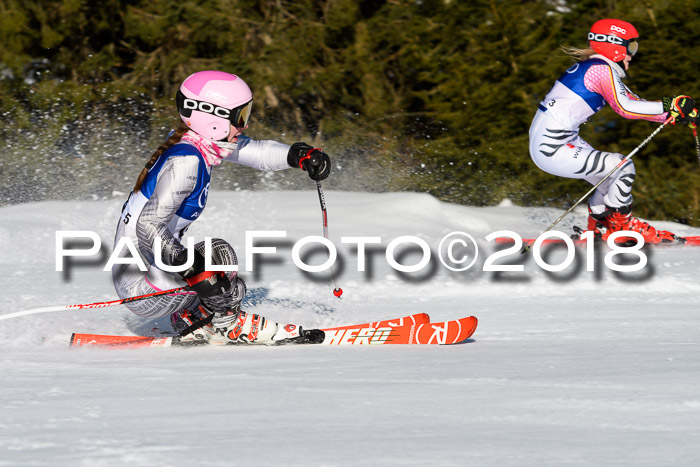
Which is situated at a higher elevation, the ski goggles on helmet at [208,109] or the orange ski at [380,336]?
the ski goggles on helmet at [208,109]

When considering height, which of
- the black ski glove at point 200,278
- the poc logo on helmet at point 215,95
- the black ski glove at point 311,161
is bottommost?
the black ski glove at point 200,278

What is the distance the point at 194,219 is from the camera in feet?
12.6

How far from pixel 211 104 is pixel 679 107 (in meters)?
3.66

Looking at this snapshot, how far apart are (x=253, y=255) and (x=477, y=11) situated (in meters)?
5.48

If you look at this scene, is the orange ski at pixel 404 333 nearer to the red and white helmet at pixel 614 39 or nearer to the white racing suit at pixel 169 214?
the white racing suit at pixel 169 214

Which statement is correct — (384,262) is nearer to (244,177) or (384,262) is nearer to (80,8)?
(244,177)

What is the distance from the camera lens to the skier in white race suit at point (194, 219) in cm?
356

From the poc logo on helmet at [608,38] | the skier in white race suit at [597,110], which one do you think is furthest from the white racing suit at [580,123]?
the poc logo on helmet at [608,38]

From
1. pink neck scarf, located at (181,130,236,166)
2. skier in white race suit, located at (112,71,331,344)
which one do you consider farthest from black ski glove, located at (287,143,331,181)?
pink neck scarf, located at (181,130,236,166)

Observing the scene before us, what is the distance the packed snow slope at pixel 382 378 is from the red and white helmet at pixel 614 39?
141cm

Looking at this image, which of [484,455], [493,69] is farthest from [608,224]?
[484,455]

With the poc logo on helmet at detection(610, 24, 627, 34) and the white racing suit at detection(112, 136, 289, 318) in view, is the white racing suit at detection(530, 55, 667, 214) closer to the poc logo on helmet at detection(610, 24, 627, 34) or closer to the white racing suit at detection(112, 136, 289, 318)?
the poc logo on helmet at detection(610, 24, 627, 34)
